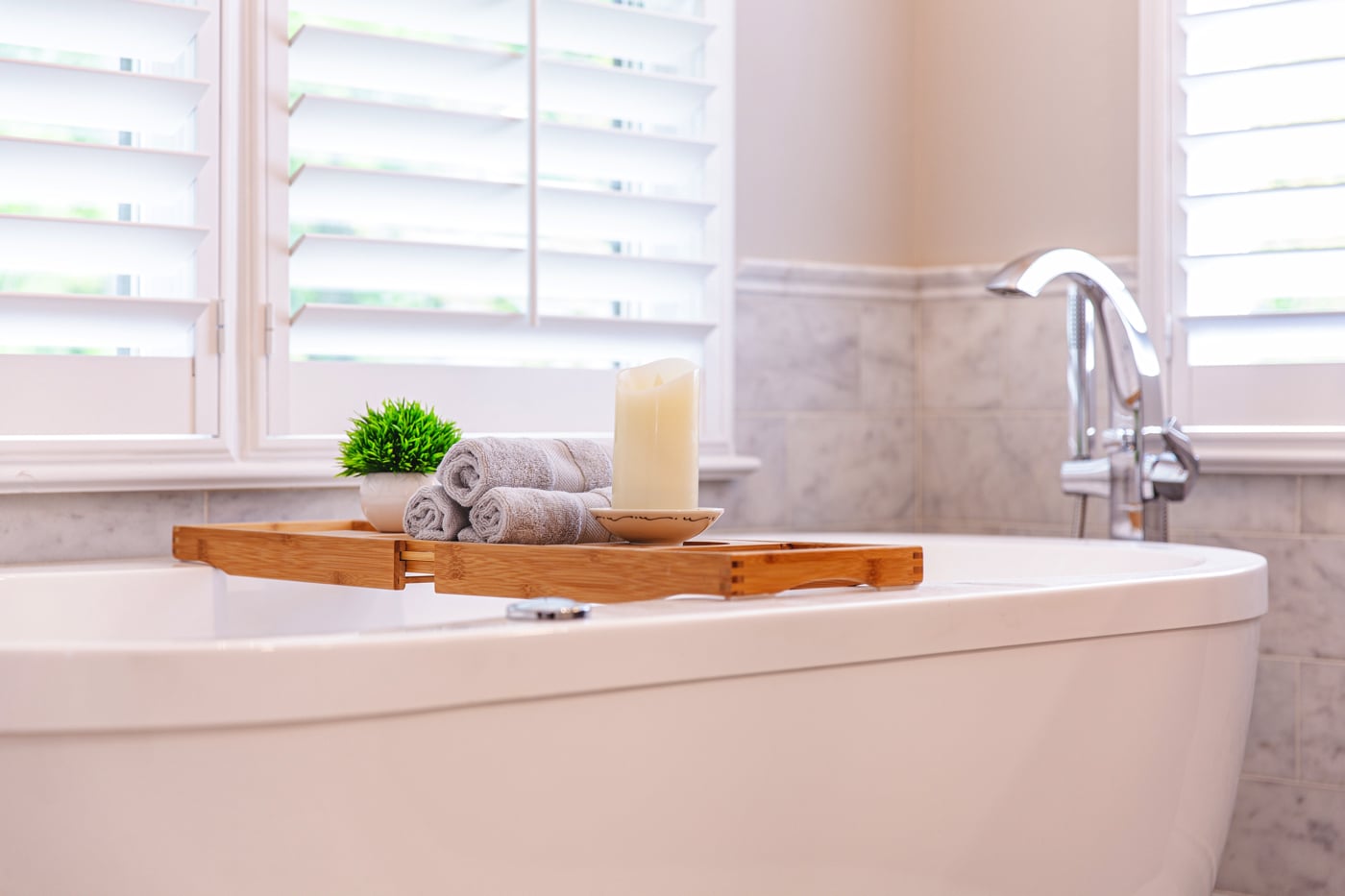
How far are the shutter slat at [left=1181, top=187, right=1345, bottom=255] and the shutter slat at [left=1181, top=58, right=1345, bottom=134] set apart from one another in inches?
4.2

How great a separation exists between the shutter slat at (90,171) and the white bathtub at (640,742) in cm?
44

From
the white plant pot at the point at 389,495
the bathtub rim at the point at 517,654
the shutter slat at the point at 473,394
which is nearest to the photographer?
the bathtub rim at the point at 517,654

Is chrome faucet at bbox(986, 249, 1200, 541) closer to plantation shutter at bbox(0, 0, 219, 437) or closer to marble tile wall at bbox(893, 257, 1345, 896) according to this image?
marble tile wall at bbox(893, 257, 1345, 896)

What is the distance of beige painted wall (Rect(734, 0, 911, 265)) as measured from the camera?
2.47 meters

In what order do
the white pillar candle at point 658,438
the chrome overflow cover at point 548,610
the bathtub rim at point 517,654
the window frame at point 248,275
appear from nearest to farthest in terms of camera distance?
the bathtub rim at point 517,654 → the chrome overflow cover at point 548,610 → the white pillar candle at point 658,438 → the window frame at point 248,275

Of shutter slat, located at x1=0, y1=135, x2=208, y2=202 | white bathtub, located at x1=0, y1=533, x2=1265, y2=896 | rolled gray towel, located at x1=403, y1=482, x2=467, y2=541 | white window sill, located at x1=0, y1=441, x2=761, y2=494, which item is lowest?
white bathtub, located at x1=0, y1=533, x2=1265, y2=896

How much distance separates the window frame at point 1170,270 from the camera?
86.2 inches

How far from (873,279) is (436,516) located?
1377mm

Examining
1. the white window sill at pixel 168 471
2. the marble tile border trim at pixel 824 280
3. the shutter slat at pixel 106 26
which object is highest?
the shutter slat at pixel 106 26

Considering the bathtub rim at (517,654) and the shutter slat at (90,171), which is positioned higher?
the shutter slat at (90,171)

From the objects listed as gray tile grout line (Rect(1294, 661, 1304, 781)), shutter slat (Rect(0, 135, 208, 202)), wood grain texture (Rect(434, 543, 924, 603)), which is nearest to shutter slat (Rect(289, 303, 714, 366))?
shutter slat (Rect(0, 135, 208, 202))

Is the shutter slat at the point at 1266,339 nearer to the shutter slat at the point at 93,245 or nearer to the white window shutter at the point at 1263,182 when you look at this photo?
the white window shutter at the point at 1263,182

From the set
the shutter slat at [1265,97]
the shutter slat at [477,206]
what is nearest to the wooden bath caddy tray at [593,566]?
the shutter slat at [477,206]

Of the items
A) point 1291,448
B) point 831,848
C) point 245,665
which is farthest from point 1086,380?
point 245,665
